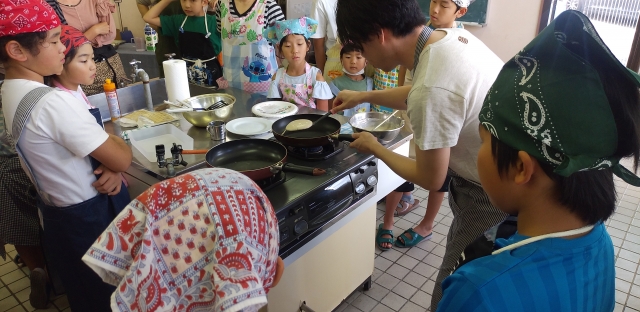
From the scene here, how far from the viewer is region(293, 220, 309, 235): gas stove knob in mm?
1359

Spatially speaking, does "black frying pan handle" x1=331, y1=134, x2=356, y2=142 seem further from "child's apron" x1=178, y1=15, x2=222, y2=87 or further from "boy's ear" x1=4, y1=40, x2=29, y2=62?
"child's apron" x1=178, y1=15, x2=222, y2=87

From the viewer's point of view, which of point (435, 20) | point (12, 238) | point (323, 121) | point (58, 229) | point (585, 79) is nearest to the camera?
point (585, 79)

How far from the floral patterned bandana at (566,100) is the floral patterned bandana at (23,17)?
4.38ft

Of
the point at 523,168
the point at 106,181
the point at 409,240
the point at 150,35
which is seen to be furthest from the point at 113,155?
the point at 150,35

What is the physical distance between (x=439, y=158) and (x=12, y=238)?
192 centimetres

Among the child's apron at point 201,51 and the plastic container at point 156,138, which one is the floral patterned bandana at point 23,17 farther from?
the child's apron at point 201,51

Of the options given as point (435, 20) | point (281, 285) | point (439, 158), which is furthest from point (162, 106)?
point (435, 20)

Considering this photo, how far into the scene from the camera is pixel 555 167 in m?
0.69

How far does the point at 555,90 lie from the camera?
0.65 metres

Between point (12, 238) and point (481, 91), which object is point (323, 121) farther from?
point (12, 238)

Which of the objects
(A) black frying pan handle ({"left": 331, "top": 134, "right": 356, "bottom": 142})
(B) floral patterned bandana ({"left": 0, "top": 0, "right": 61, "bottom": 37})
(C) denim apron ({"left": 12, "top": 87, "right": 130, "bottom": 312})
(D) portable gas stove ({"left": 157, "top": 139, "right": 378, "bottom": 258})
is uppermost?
(B) floral patterned bandana ({"left": 0, "top": 0, "right": 61, "bottom": 37})

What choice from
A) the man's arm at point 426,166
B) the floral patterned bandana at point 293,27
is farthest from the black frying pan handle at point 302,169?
the floral patterned bandana at point 293,27

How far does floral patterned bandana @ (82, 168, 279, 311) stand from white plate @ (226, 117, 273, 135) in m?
0.97

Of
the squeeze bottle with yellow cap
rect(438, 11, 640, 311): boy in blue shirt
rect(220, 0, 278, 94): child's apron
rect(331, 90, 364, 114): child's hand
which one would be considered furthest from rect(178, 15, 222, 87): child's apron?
rect(438, 11, 640, 311): boy in blue shirt
